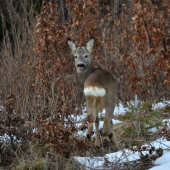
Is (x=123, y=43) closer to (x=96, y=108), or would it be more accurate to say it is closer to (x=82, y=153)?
(x=96, y=108)

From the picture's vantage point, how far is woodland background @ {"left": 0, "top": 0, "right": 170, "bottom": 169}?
14.5 ft

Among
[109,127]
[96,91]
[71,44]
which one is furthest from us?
[71,44]

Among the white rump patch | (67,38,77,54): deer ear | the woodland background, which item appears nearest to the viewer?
the woodland background

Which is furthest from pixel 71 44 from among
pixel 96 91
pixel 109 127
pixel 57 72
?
pixel 109 127

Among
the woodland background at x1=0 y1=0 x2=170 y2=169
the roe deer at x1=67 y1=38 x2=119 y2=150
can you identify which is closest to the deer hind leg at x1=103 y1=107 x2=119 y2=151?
the roe deer at x1=67 y1=38 x2=119 y2=150

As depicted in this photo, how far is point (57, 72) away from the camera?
7316mm

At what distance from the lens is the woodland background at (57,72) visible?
174 inches

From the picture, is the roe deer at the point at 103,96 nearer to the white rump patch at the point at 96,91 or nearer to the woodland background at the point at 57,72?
the white rump patch at the point at 96,91

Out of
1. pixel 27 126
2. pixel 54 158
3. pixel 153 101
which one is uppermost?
pixel 153 101

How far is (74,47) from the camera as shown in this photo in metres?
6.34

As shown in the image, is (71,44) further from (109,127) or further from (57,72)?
(109,127)

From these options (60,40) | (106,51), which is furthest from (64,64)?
(106,51)

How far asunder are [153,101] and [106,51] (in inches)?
66.9

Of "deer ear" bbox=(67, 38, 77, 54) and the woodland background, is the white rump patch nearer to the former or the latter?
the woodland background
